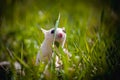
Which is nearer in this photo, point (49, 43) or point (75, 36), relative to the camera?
point (75, 36)

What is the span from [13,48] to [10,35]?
0.69 m

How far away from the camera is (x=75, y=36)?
3586mm

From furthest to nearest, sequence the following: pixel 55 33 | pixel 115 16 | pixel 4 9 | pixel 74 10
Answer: pixel 74 10 < pixel 4 9 < pixel 115 16 < pixel 55 33

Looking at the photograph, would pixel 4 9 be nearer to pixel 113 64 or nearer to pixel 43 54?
pixel 43 54

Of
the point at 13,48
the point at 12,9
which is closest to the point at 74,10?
the point at 12,9

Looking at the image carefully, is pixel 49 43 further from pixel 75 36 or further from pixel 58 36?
pixel 75 36

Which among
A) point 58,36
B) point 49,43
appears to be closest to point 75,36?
point 58,36

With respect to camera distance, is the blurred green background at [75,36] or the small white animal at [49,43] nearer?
the blurred green background at [75,36]

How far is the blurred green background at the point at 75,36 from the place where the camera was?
3268 millimetres

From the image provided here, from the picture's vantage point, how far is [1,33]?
19.2 ft

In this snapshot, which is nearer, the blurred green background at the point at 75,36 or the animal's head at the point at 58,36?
the blurred green background at the point at 75,36

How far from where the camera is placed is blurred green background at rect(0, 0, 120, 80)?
10.7ft

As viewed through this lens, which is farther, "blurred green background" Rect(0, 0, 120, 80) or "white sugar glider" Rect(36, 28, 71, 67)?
"white sugar glider" Rect(36, 28, 71, 67)

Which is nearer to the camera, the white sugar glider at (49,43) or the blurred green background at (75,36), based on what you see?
the blurred green background at (75,36)
